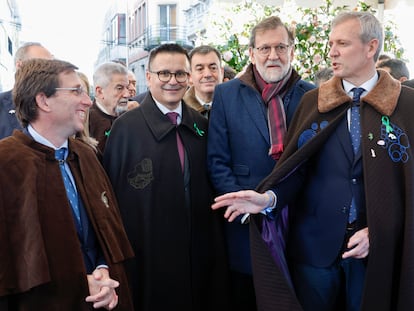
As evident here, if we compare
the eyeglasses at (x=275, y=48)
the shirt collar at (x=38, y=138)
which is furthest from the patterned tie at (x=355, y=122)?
the shirt collar at (x=38, y=138)

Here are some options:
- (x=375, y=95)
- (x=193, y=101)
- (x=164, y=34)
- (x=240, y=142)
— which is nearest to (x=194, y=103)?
(x=193, y=101)

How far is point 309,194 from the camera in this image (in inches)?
105

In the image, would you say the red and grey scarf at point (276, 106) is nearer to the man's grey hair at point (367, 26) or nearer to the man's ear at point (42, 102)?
the man's grey hair at point (367, 26)

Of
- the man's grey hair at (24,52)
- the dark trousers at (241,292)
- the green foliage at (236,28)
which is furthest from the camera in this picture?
the green foliage at (236,28)

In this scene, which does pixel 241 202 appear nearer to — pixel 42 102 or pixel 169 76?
pixel 169 76

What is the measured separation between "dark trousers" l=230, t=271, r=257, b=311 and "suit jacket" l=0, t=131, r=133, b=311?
1.17 metres

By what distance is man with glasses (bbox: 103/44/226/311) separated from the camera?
2.89 meters

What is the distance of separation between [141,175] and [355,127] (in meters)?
1.27

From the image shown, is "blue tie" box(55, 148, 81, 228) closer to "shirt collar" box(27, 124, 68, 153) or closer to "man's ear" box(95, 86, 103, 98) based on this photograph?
"shirt collar" box(27, 124, 68, 153)

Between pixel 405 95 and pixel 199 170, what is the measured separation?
1279 millimetres

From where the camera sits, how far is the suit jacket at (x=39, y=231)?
1.96m

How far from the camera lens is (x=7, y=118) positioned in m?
3.47

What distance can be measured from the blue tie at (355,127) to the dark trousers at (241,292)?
94cm

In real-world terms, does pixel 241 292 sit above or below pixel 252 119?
below
